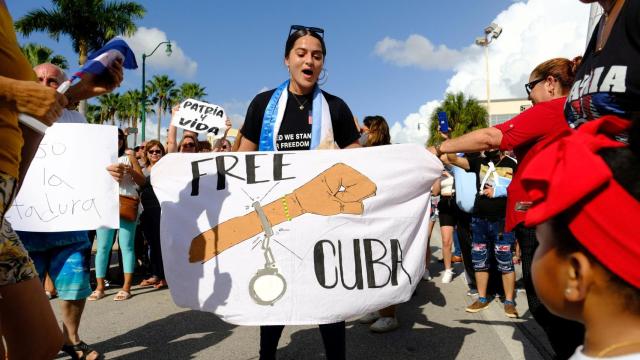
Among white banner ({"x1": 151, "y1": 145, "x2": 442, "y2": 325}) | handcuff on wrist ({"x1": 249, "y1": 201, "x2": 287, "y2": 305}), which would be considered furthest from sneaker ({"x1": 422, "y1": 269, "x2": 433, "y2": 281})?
handcuff on wrist ({"x1": 249, "y1": 201, "x2": 287, "y2": 305})

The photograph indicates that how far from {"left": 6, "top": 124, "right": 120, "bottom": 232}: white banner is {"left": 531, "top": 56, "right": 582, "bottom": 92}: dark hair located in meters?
3.01

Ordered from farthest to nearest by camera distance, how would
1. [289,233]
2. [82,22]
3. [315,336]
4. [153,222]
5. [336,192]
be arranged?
1. [82,22]
2. [153,222]
3. [315,336]
4. [336,192]
5. [289,233]

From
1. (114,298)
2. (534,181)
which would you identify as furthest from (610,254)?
(114,298)

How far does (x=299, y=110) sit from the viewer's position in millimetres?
2523

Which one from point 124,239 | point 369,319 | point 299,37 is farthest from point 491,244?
point 124,239

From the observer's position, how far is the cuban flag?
7.22 feet

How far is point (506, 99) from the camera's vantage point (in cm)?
6362

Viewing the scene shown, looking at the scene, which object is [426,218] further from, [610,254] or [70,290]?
[70,290]

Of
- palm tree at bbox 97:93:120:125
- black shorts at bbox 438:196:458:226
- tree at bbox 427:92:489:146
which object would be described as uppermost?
palm tree at bbox 97:93:120:125

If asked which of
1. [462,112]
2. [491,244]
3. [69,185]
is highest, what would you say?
[462,112]

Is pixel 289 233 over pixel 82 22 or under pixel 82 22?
under

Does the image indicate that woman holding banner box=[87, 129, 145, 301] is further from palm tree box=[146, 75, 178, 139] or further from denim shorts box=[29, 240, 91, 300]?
palm tree box=[146, 75, 178, 139]

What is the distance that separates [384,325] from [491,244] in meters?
1.79

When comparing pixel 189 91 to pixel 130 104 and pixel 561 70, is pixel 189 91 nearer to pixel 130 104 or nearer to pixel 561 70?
pixel 130 104
